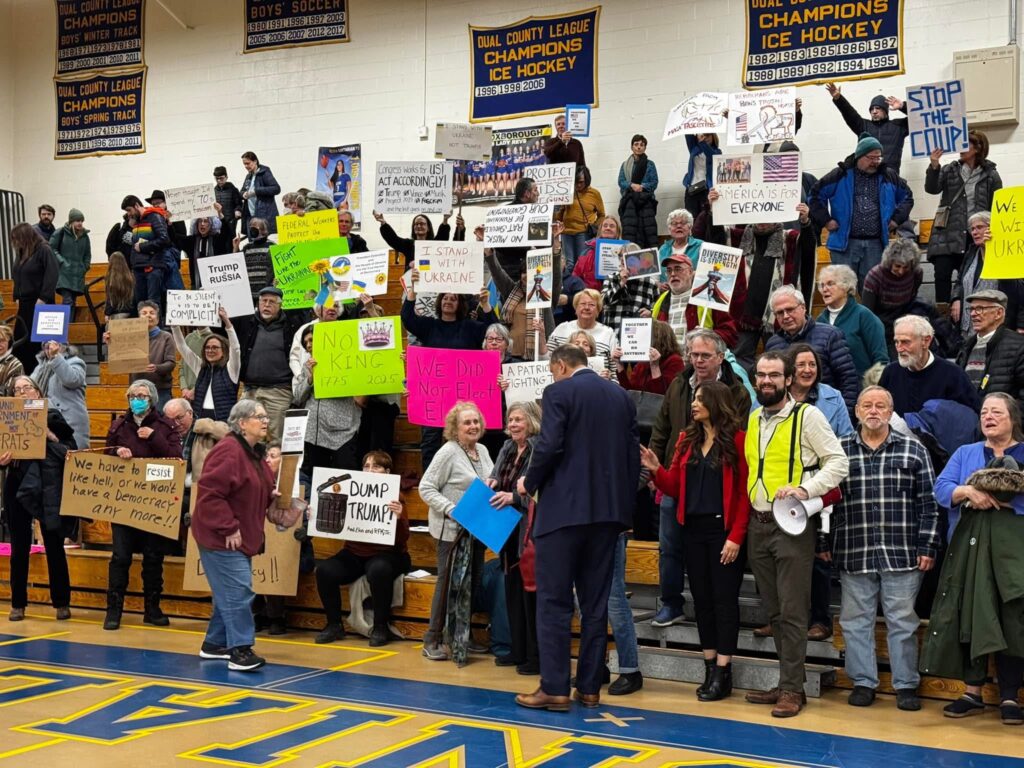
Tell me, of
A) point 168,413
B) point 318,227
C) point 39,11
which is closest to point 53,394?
point 168,413

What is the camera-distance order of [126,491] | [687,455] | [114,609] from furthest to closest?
1. [126,491]
2. [114,609]
3. [687,455]

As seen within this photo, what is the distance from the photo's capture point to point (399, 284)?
13.8m

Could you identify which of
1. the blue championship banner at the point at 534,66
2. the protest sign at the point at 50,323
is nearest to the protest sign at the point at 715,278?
the protest sign at the point at 50,323

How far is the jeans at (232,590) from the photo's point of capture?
742 cm

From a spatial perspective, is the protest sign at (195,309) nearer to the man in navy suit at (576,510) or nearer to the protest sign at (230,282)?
the protest sign at (230,282)

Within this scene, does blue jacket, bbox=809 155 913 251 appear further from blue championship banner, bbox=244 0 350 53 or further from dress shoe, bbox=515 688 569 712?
blue championship banner, bbox=244 0 350 53

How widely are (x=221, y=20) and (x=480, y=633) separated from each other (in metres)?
12.4

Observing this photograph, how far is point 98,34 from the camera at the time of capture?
18.8m

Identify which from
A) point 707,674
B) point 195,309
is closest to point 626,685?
point 707,674

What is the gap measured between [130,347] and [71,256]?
4511 mm

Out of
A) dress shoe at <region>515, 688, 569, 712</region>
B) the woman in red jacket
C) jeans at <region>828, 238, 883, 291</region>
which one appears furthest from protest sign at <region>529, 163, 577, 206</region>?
dress shoe at <region>515, 688, 569, 712</region>

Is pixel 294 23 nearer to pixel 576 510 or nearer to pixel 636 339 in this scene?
pixel 636 339

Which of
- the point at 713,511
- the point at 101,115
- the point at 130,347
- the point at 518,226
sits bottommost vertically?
the point at 713,511

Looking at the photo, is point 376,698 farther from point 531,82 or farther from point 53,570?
point 531,82
